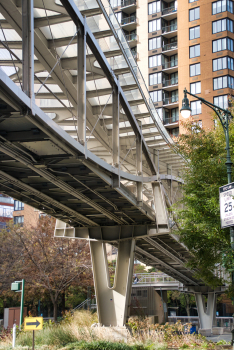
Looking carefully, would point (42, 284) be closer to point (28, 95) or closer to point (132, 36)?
point (28, 95)

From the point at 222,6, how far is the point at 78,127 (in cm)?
5760

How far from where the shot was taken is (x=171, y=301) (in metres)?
67.9

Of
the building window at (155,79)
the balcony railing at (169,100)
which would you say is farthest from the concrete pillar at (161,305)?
the building window at (155,79)

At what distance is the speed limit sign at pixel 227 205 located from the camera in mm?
12844

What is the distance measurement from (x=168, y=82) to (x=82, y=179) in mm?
56275

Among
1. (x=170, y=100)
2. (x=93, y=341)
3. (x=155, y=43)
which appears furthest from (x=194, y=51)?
(x=93, y=341)

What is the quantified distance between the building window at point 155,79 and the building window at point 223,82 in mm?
10624

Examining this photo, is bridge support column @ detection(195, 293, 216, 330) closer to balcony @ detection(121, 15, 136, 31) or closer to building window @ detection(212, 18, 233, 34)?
building window @ detection(212, 18, 233, 34)

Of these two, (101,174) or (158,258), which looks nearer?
(101,174)

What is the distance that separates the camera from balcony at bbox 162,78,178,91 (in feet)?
223

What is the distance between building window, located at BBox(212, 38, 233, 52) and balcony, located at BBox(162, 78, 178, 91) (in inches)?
336

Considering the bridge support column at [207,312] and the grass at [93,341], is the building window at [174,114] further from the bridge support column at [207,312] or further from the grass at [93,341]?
the grass at [93,341]

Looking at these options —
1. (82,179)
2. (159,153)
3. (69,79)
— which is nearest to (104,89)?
(69,79)

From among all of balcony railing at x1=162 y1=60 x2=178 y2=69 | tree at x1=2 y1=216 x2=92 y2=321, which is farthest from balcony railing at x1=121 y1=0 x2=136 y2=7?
tree at x1=2 y1=216 x2=92 y2=321
